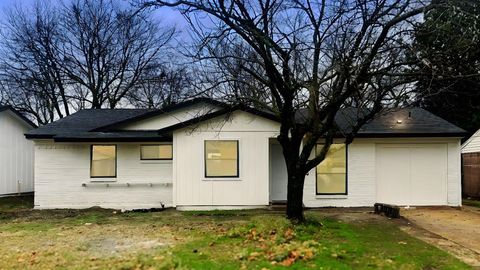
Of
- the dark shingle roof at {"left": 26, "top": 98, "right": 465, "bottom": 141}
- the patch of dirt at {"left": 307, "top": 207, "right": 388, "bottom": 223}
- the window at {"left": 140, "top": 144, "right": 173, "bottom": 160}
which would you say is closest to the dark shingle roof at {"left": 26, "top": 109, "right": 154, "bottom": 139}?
the dark shingle roof at {"left": 26, "top": 98, "right": 465, "bottom": 141}

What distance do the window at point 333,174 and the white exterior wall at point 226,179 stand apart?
2186 millimetres

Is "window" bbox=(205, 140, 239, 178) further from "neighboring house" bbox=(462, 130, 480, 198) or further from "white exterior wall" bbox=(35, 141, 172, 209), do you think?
"neighboring house" bbox=(462, 130, 480, 198)

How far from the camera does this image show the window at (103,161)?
1666 centimetres

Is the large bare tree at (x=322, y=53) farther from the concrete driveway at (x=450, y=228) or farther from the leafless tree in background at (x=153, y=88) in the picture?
the leafless tree in background at (x=153, y=88)

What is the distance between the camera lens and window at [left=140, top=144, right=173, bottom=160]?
1670 centimetres

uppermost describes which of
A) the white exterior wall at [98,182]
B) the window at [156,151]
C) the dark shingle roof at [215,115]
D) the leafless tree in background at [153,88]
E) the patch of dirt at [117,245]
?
the leafless tree in background at [153,88]

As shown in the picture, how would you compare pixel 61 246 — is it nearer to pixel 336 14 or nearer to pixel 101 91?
pixel 336 14

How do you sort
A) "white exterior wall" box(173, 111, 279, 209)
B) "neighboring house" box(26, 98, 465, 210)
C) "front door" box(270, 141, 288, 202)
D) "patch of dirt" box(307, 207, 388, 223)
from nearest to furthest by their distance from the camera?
"patch of dirt" box(307, 207, 388, 223), "white exterior wall" box(173, 111, 279, 209), "neighboring house" box(26, 98, 465, 210), "front door" box(270, 141, 288, 202)

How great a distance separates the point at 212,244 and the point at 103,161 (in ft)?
29.5

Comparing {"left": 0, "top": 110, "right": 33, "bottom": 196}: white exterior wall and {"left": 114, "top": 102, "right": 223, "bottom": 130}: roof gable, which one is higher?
{"left": 114, "top": 102, "right": 223, "bottom": 130}: roof gable

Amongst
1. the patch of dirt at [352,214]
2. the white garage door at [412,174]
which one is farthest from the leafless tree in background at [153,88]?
the patch of dirt at [352,214]

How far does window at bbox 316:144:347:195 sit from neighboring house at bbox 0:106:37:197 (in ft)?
44.8

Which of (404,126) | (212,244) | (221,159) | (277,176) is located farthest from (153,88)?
(212,244)

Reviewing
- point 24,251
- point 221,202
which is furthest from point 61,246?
point 221,202
